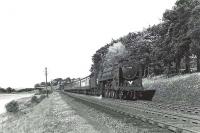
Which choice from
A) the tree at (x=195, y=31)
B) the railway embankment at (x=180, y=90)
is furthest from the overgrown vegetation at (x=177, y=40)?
the railway embankment at (x=180, y=90)

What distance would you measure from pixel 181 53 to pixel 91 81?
452 inches

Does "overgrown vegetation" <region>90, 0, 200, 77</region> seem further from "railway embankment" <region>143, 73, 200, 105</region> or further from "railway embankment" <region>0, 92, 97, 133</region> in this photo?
"railway embankment" <region>0, 92, 97, 133</region>

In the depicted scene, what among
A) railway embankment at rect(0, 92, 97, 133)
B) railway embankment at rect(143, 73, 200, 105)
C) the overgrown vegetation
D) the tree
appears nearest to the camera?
railway embankment at rect(0, 92, 97, 133)

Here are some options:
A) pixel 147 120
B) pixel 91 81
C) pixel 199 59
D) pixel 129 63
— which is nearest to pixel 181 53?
pixel 199 59

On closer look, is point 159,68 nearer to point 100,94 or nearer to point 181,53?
point 181,53

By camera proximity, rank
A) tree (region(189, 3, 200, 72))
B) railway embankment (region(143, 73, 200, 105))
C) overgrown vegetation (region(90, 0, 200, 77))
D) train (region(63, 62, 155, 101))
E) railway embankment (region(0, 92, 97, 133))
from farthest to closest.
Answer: overgrown vegetation (region(90, 0, 200, 77))
tree (region(189, 3, 200, 72))
railway embankment (region(143, 73, 200, 105))
train (region(63, 62, 155, 101))
railway embankment (region(0, 92, 97, 133))

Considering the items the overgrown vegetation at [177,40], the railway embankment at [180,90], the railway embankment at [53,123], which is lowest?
the railway embankment at [53,123]

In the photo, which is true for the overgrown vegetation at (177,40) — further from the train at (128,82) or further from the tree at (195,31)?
the train at (128,82)

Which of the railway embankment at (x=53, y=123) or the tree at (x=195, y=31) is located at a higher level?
the tree at (x=195, y=31)

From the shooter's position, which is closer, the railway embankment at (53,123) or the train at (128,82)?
the railway embankment at (53,123)

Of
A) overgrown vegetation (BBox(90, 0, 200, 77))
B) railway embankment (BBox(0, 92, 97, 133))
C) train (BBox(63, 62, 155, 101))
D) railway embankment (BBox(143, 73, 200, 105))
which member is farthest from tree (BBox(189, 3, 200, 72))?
railway embankment (BBox(0, 92, 97, 133))

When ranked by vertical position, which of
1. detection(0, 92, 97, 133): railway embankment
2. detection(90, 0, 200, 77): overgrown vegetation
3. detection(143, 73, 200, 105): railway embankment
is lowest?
detection(0, 92, 97, 133): railway embankment

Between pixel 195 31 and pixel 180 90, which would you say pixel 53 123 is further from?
pixel 195 31

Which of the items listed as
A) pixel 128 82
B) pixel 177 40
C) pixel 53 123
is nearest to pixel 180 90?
pixel 177 40
